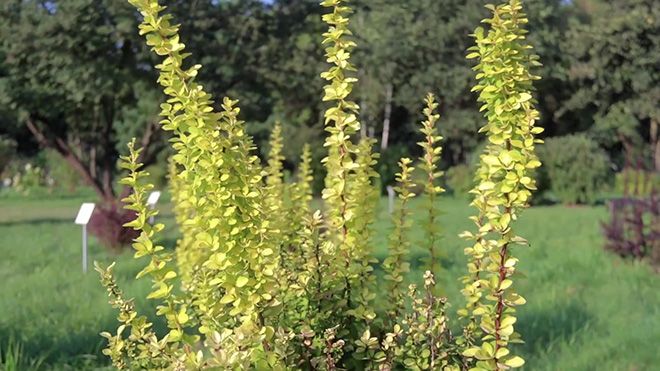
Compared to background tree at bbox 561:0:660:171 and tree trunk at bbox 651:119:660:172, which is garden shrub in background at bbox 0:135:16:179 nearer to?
background tree at bbox 561:0:660:171

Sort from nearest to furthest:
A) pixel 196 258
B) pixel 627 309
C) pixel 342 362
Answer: pixel 342 362 < pixel 196 258 < pixel 627 309

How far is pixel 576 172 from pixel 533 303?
16.1 m

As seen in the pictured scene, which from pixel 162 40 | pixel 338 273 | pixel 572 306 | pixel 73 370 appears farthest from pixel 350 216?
pixel 572 306

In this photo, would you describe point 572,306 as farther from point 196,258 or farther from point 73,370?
point 73,370

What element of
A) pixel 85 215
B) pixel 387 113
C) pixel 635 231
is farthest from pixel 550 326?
pixel 387 113

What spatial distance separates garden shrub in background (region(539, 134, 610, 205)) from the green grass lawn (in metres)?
10.7

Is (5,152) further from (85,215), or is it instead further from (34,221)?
(85,215)

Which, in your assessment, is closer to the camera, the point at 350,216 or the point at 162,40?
the point at 162,40

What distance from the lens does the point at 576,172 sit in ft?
71.5

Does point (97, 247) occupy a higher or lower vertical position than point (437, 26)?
lower

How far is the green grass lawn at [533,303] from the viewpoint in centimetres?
509

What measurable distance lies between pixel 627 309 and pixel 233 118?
4875mm

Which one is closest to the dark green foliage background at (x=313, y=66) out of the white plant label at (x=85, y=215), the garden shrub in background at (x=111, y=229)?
the garden shrub in background at (x=111, y=229)

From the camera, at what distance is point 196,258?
554 centimetres
